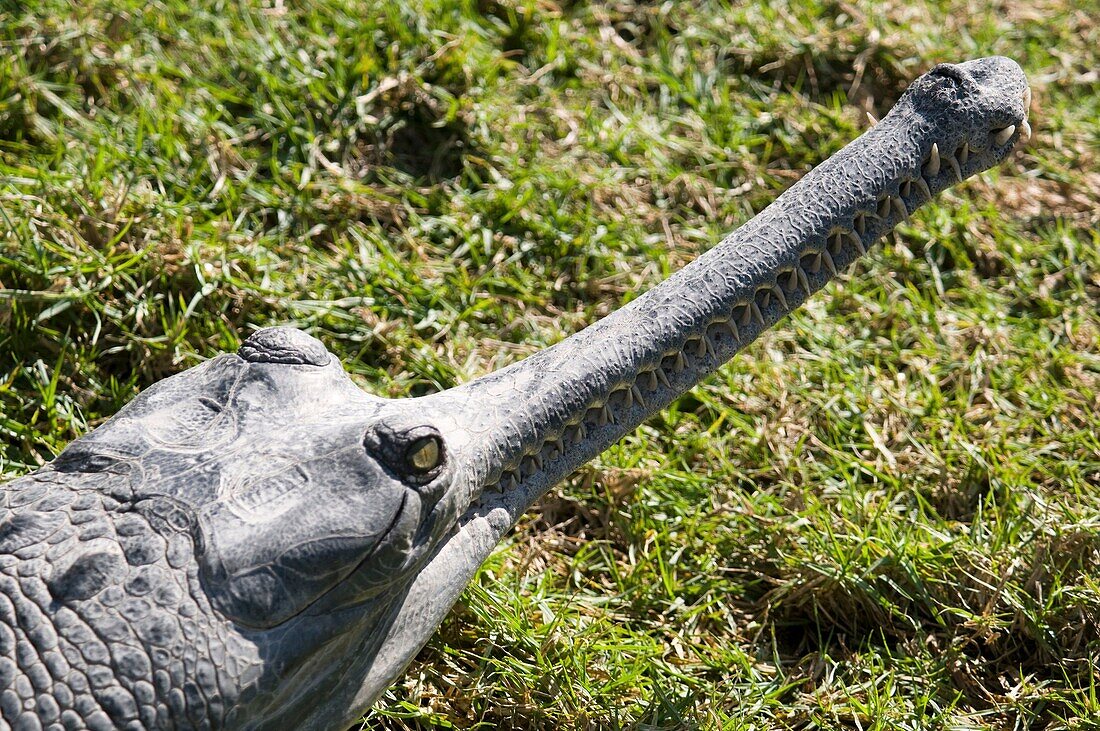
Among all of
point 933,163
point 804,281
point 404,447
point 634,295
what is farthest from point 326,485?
point 634,295

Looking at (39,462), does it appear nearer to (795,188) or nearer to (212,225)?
(212,225)

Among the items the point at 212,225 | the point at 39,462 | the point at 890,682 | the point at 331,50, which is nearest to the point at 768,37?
the point at 331,50

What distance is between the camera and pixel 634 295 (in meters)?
4.06

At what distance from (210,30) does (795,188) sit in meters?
3.09

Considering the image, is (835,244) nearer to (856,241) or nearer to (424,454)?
(856,241)

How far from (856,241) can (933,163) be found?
0.26 metres

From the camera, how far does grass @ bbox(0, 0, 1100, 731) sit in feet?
9.89

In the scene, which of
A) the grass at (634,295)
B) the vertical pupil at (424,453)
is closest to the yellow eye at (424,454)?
the vertical pupil at (424,453)

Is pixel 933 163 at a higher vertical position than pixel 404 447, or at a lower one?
higher

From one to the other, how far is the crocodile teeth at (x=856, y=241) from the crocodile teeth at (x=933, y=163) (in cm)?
23

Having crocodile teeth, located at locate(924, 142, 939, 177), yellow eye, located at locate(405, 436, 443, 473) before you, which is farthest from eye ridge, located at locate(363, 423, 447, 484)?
crocodile teeth, located at locate(924, 142, 939, 177)

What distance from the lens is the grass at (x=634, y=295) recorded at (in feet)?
9.89

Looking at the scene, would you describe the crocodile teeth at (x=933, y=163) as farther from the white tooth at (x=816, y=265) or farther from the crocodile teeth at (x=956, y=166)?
the white tooth at (x=816, y=265)

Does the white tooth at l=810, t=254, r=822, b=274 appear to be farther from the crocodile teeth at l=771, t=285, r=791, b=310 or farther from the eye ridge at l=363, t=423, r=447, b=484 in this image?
the eye ridge at l=363, t=423, r=447, b=484
